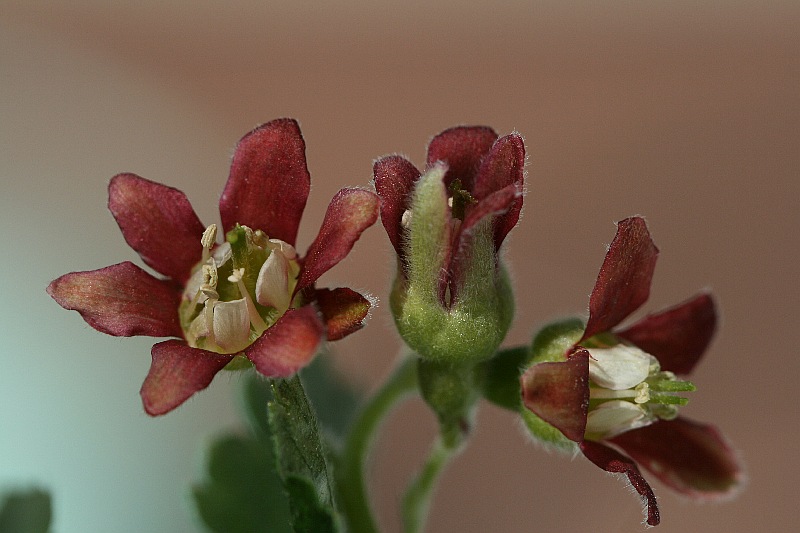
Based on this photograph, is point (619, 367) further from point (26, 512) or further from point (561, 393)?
point (26, 512)

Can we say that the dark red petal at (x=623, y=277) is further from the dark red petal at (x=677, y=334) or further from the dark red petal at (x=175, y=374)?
the dark red petal at (x=175, y=374)

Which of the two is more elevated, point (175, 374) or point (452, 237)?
point (452, 237)

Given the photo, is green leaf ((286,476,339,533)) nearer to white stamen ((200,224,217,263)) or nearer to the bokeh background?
white stamen ((200,224,217,263))

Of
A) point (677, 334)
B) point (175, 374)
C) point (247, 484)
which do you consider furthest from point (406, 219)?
point (247, 484)


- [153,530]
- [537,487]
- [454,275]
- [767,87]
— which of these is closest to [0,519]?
[454,275]

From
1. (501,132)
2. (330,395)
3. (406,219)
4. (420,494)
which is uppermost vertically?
(501,132)

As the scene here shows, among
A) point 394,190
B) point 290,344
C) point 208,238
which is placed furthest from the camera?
point 208,238

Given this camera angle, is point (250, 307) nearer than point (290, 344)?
No

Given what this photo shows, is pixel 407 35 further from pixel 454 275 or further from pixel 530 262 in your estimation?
pixel 454 275
